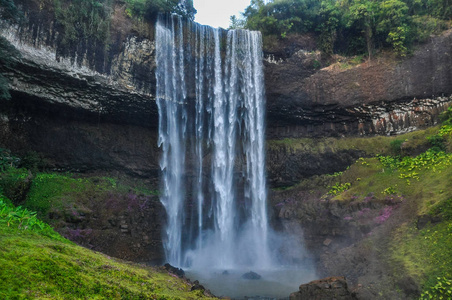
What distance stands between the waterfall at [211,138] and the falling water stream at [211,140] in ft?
0.20

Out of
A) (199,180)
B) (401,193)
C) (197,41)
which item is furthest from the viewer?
(199,180)

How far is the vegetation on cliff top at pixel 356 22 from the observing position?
791 inches

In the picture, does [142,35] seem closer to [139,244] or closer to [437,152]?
[139,244]

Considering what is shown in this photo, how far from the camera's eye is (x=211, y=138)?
2127 centimetres

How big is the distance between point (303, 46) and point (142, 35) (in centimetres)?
1091

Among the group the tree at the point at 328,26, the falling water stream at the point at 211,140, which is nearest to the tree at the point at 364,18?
the tree at the point at 328,26

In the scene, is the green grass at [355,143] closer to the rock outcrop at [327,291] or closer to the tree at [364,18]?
the tree at [364,18]

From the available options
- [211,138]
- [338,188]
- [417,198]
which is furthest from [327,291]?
[211,138]

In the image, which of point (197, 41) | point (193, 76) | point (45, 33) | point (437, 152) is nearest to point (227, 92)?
point (193, 76)

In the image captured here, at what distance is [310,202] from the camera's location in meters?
17.6

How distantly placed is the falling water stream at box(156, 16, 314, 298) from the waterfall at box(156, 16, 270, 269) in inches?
2.3

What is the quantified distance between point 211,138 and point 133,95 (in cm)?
588

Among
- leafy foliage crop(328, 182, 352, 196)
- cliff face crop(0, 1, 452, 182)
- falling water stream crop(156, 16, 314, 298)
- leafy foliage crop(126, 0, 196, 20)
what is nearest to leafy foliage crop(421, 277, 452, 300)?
leafy foliage crop(328, 182, 352, 196)

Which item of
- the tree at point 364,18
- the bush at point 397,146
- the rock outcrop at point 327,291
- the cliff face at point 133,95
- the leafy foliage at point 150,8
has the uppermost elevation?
the tree at point 364,18
